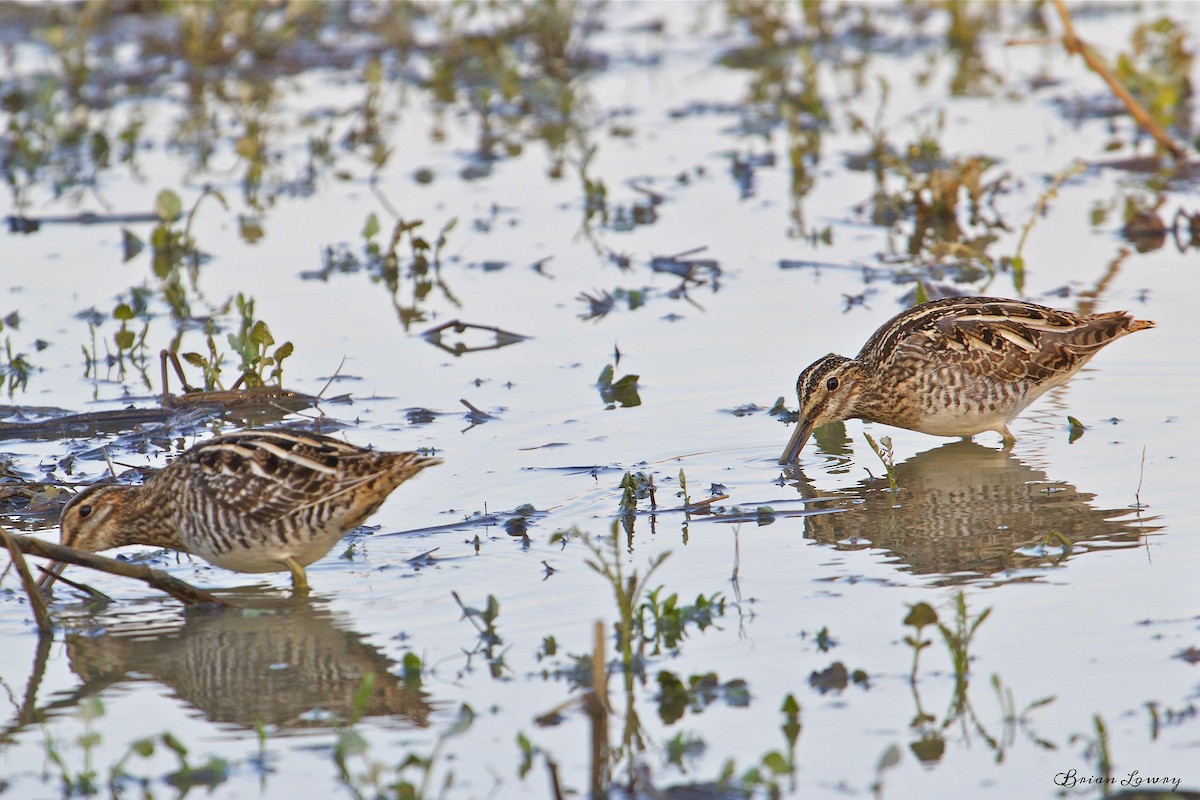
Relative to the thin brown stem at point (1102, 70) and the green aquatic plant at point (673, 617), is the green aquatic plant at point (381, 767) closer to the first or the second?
the green aquatic plant at point (673, 617)

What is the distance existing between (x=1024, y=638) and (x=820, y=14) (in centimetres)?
1422

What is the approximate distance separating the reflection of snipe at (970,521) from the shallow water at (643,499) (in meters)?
0.02

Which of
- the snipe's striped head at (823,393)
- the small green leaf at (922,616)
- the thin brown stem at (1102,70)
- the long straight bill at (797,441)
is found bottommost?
the small green leaf at (922,616)

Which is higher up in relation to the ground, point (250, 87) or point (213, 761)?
point (250, 87)

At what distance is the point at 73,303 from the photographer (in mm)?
11039

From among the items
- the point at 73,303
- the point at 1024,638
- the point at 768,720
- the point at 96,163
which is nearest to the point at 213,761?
the point at 768,720

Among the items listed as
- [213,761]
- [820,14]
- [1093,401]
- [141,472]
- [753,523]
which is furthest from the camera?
[820,14]

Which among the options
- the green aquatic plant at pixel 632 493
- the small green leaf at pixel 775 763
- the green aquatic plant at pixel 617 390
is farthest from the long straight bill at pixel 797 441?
the small green leaf at pixel 775 763

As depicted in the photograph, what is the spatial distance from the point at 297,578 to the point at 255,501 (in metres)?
0.37

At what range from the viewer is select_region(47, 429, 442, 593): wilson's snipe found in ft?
21.4

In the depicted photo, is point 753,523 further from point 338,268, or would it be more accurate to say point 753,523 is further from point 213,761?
point 338,268

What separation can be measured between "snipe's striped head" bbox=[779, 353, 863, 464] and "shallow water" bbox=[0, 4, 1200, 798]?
0.16 m

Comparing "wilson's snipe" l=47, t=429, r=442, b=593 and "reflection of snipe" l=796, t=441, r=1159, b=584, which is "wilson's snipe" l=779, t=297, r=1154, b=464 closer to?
"reflection of snipe" l=796, t=441, r=1159, b=584

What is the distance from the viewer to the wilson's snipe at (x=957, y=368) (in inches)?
321
